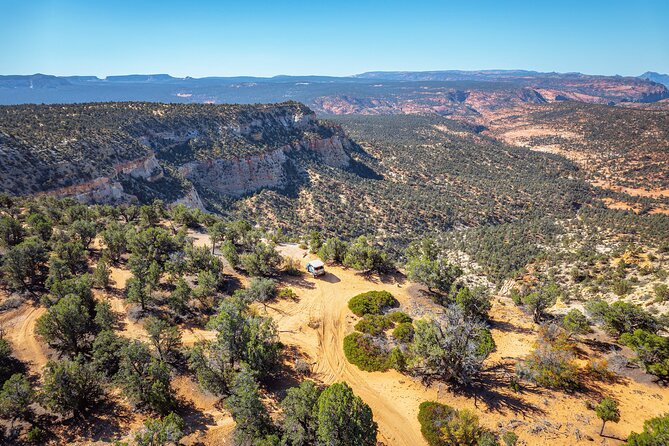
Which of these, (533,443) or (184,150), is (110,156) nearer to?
(184,150)

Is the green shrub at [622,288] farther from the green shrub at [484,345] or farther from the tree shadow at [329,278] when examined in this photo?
the tree shadow at [329,278]

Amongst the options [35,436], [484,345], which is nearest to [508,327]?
[484,345]

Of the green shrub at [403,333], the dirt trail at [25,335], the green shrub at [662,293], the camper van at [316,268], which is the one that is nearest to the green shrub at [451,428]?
the green shrub at [403,333]

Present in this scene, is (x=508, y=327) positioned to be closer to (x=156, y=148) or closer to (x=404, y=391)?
(x=404, y=391)

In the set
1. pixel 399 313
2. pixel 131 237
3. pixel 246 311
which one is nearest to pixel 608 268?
pixel 399 313

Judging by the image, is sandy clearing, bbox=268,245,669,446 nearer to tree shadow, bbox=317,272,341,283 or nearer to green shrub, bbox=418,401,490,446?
green shrub, bbox=418,401,490,446

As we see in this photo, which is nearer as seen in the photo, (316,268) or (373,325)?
(373,325)
